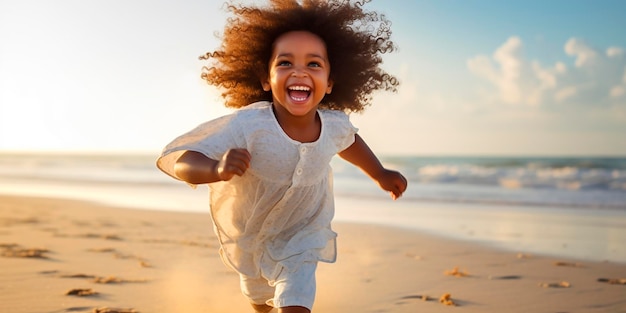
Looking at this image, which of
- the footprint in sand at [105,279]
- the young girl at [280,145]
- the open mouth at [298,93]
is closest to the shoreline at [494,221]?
the young girl at [280,145]

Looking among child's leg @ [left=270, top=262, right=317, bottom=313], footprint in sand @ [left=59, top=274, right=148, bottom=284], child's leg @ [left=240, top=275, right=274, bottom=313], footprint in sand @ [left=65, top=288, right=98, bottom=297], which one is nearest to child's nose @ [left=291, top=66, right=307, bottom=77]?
child's leg @ [left=270, top=262, right=317, bottom=313]

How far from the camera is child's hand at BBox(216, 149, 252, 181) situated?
2.48 meters

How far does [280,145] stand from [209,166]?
1.43 ft

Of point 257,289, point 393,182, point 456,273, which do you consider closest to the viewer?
point 257,289

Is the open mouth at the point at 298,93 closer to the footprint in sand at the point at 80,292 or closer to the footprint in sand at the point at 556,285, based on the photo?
the footprint in sand at the point at 80,292

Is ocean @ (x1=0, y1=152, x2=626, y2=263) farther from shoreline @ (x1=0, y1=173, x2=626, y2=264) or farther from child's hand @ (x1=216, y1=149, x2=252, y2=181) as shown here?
child's hand @ (x1=216, y1=149, x2=252, y2=181)

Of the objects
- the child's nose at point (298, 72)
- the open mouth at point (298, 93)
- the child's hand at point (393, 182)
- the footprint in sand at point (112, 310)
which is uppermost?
the child's nose at point (298, 72)

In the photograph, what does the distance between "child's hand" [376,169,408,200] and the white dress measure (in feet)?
1.10

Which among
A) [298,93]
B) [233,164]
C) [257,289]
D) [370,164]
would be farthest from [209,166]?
[370,164]

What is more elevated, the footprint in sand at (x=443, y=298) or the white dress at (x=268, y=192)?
the white dress at (x=268, y=192)

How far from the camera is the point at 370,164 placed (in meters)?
3.53

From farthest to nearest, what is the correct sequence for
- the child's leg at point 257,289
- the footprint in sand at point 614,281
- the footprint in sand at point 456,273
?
the footprint in sand at point 456,273, the footprint in sand at point 614,281, the child's leg at point 257,289

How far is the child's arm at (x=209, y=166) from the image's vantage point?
8.17 ft

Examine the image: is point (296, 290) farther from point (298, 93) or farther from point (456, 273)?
point (456, 273)
